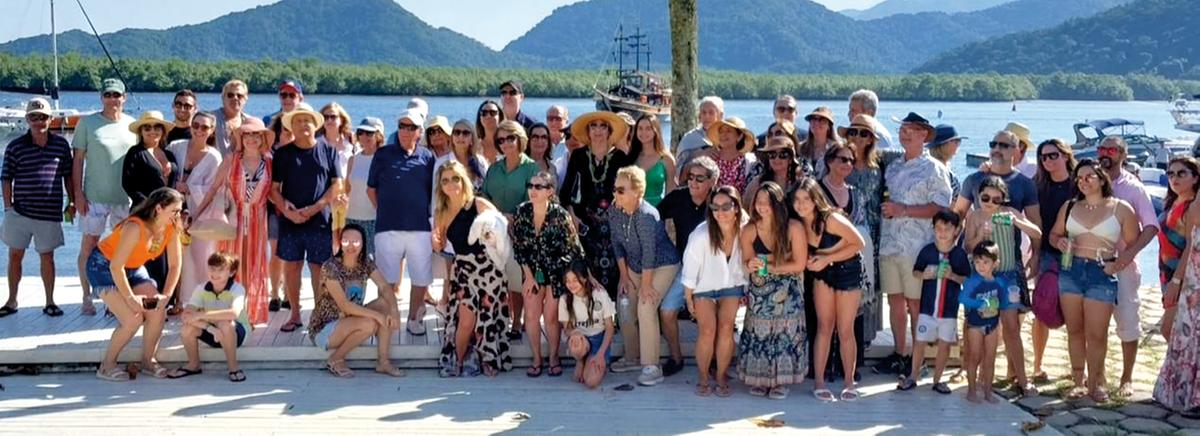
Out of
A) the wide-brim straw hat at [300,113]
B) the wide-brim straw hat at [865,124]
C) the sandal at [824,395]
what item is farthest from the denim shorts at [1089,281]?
the wide-brim straw hat at [300,113]

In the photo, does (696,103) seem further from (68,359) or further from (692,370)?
(68,359)

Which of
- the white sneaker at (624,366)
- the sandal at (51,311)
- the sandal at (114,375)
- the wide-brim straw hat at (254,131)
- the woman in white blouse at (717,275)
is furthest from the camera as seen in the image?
the sandal at (51,311)

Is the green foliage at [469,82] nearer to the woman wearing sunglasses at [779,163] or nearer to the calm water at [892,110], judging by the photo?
the calm water at [892,110]

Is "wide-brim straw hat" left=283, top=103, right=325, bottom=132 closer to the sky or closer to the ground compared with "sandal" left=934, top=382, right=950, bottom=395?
closer to the sky

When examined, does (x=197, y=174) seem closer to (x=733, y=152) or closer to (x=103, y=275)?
(x=103, y=275)

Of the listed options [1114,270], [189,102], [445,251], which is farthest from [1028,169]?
[189,102]

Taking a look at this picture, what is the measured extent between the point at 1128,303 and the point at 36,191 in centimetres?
657

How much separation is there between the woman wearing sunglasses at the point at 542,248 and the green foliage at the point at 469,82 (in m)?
55.1

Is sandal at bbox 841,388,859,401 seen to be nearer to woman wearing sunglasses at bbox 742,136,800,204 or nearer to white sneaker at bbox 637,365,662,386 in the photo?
white sneaker at bbox 637,365,662,386

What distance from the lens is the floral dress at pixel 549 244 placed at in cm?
610

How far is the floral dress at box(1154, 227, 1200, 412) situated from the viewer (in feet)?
18.6

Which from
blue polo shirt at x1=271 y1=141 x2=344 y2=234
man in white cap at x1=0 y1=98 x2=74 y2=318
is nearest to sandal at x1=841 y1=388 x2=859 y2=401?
blue polo shirt at x1=271 y1=141 x2=344 y2=234

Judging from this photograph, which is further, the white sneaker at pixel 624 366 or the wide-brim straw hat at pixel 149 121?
the wide-brim straw hat at pixel 149 121

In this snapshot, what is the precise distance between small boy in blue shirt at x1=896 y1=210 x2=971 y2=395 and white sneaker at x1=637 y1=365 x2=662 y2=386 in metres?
1.45
